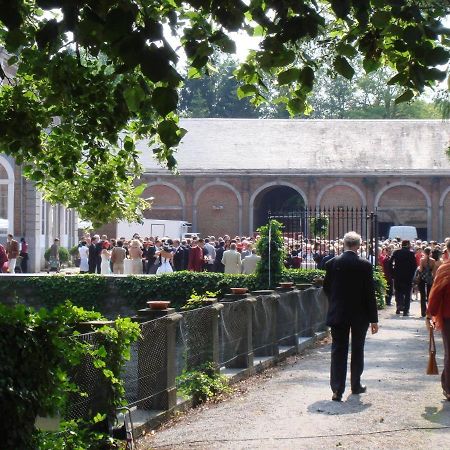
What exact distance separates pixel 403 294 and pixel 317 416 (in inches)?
572

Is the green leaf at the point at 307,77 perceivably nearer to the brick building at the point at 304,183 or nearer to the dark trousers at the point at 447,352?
the dark trousers at the point at 447,352

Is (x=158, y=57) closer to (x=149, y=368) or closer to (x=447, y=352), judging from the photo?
(x=149, y=368)

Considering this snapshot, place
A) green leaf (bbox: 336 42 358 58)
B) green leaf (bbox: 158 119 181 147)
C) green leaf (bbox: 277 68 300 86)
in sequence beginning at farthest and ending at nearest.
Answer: green leaf (bbox: 336 42 358 58)
green leaf (bbox: 277 68 300 86)
green leaf (bbox: 158 119 181 147)

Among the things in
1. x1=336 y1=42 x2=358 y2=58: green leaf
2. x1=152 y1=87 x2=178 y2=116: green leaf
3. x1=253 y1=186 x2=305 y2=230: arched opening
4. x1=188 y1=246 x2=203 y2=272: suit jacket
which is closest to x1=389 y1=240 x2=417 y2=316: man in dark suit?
x1=188 y1=246 x2=203 y2=272: suit jacket

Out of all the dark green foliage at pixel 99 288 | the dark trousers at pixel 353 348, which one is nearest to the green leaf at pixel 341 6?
the dark trousers at pixel 353 348

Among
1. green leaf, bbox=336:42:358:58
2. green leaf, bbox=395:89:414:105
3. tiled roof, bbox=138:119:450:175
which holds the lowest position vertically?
green leaf, bbox=395:89:414:105

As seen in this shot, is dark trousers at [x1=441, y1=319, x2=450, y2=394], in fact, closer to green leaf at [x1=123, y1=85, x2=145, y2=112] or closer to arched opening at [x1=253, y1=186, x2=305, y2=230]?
green leaf at [x1=123, y1=85, x2=145, y2=112]

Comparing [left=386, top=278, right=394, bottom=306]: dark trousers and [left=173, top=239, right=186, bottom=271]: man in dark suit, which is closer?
[left=386, top=278, right=394, bottom=306]: dark trousers

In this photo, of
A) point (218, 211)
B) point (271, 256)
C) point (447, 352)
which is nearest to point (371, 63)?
point (447, 352)

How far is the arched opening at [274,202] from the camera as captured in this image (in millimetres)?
51750

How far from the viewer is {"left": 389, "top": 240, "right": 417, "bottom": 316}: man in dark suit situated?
24375mm

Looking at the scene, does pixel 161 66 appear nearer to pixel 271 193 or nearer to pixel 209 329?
pixel 209 329

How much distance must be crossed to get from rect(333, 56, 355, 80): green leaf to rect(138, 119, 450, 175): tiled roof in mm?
42360

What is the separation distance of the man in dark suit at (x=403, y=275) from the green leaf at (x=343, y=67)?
55.9ft
